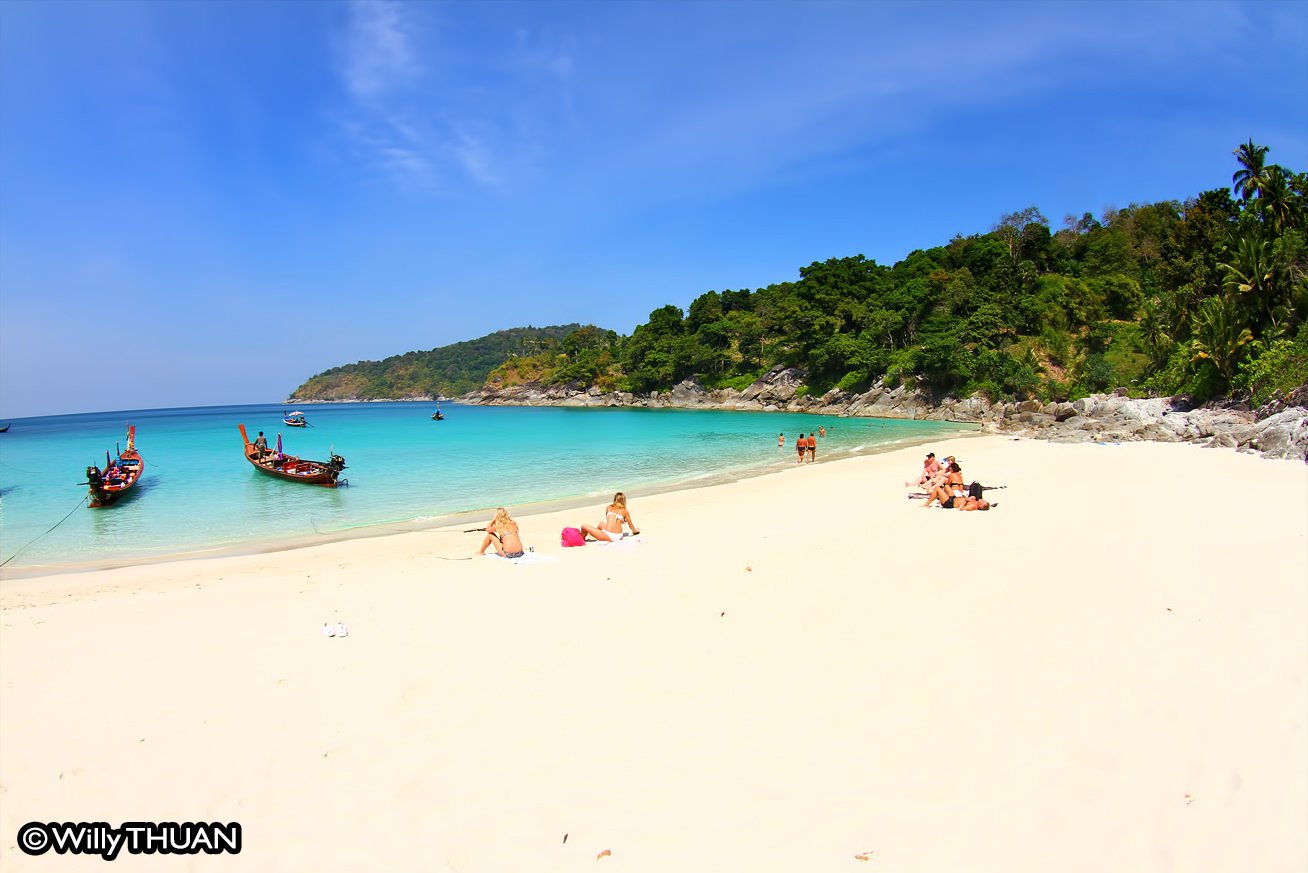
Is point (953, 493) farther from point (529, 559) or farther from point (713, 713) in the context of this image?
point (713, 713)

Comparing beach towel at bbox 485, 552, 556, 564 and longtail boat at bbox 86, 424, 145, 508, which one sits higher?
longtail boat at bbox 86, 424, 145, 508

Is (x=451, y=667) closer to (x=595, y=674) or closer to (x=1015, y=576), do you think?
(x=595, y=674)

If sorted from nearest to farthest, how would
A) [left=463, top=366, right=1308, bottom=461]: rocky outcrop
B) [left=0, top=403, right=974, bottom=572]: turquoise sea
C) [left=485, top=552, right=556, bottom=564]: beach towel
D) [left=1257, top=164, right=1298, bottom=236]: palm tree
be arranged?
[left=485, top=552, right=556, bottom=564]: beach towel < [left=0, top=403, right=974, bottom=572]: turquoise sea < [left=463, top=366, right=1308, bottom=461]: rocky outcrop < [left=1257, top=164, right=1298, bottom=236]: palm tree

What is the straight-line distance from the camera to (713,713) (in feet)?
14.7

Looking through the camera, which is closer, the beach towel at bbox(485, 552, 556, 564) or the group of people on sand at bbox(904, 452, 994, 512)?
the beach towel at bbox(485, 552, 556, 564)

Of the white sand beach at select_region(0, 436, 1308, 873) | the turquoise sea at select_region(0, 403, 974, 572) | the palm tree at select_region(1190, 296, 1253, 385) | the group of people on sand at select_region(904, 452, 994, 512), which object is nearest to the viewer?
the white sand beach at select_region(0, 436, 1308, 873)

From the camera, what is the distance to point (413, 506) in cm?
1855

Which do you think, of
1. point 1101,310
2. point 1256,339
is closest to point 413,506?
point 1256,339

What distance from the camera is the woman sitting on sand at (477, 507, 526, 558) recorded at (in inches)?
398

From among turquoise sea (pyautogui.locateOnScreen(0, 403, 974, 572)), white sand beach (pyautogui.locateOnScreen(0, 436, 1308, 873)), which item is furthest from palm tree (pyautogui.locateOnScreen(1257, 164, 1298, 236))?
white sand beach (pyautogui.locateOnScreen(0, 436, 1308, 873))

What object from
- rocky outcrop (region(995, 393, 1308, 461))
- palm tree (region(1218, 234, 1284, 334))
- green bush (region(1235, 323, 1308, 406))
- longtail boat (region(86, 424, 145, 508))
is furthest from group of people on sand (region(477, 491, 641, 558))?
palm tree (region(1218, 234, 1284, 334))

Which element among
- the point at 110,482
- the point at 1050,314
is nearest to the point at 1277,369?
the point at 1050,314

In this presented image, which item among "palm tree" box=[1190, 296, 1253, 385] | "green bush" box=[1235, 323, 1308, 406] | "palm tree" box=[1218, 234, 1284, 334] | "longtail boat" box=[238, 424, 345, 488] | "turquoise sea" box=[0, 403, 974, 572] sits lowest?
"turquoise sea" box=[0, 403, 974, 572]

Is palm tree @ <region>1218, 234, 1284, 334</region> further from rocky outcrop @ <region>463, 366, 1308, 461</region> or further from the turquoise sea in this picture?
the turquoise sea
